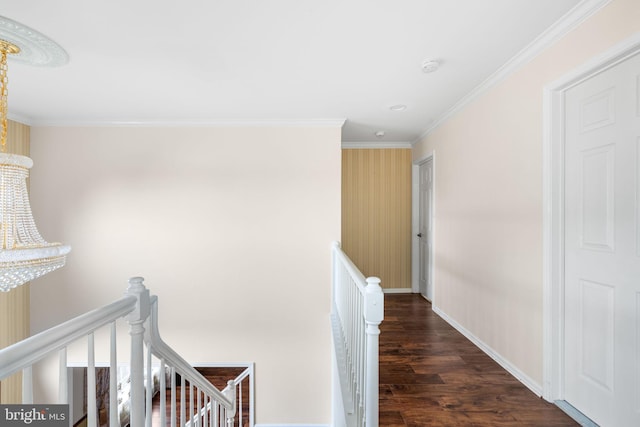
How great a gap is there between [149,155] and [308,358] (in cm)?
298

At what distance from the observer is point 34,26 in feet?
5.59

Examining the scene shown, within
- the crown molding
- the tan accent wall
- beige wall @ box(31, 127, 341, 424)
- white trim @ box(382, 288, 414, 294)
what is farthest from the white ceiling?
white trim @ box(382, 288, 414, 294)

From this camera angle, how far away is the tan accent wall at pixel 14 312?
3.11m

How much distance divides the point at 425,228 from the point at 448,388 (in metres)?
2.47

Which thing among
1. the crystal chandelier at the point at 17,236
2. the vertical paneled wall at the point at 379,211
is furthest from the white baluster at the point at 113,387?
the vertical paneled wall at the point at 379,211

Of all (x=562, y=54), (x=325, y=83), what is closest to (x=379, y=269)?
(x=325, y=83)

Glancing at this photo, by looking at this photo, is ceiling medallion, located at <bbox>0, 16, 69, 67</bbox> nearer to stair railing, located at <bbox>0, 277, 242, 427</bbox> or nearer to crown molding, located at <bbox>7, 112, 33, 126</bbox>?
crown molding, located at <bbox>7, 112, 33, 126</bbox>

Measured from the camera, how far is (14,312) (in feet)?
10.6

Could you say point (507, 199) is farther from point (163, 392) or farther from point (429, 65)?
point (163, 392)

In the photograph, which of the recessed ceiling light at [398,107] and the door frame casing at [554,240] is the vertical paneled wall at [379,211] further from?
the door frame casing at [554,240]

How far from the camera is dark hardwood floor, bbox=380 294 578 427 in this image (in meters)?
1.77

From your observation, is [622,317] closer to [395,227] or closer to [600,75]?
[600,75]

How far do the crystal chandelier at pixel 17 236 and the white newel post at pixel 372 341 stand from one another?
5.74 ft

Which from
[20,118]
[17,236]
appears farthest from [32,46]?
[20,118]
